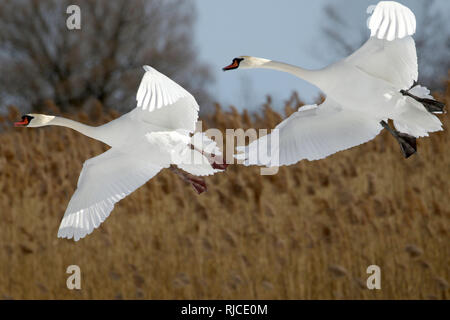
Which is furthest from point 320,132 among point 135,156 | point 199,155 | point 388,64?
point 135,156

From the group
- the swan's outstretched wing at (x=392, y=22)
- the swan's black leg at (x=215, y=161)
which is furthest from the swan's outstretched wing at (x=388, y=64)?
the swan's black leg at (x=215, y=161)

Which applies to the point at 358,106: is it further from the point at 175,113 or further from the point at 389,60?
the point at 175,113

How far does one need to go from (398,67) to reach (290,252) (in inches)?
79.5

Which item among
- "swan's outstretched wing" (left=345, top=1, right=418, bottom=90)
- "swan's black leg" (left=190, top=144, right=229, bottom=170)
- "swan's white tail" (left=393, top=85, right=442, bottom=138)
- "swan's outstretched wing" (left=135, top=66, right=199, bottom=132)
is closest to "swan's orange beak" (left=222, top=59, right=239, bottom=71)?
"swan's outstretched wing" (left=135, top=66, right=199, bottom=132)

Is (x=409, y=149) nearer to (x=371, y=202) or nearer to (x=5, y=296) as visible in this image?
(x=371, y=202)

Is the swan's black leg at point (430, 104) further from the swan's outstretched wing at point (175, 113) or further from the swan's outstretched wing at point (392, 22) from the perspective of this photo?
the swan's outstretched wing at point (175, 113)

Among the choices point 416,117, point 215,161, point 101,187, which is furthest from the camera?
point 101,187

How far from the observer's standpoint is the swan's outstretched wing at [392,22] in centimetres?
291

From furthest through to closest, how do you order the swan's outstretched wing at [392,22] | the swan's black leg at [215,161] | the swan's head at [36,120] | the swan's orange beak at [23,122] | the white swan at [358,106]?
the swan's head at [36,120], the swan's orange beak at [23,122], the swan's black leg at [215,161], the white swan at [358,106], the swan's outstretched wing at [392,22]

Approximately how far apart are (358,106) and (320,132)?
347 mm

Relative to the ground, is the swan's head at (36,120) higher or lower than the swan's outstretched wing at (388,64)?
lower

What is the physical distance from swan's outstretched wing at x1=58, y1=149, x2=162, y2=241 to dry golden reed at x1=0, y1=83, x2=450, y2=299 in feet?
4.46

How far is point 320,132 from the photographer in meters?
3.60

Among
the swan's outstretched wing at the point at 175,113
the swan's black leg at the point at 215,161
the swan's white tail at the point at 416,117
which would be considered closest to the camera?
the swan's outstretched wing at the point at 175,113
